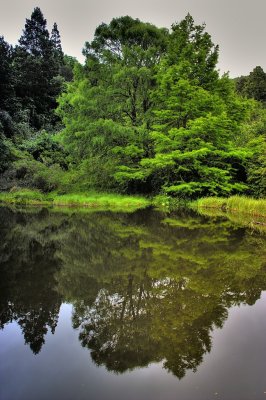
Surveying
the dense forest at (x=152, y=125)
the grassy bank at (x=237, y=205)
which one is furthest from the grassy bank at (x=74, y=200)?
the grassy bank at (x=237, y=205)

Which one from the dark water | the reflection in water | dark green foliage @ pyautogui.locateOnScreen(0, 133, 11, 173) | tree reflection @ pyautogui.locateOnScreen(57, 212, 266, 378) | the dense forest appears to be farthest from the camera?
dark green foliage @ pyautogui.locateOnScreen(0, 133, 11, 173)

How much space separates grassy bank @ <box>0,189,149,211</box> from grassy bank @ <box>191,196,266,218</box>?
3722mm

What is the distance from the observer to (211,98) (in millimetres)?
21828

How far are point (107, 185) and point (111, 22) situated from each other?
10959 millimetres

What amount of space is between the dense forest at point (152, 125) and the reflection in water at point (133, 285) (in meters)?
9.79

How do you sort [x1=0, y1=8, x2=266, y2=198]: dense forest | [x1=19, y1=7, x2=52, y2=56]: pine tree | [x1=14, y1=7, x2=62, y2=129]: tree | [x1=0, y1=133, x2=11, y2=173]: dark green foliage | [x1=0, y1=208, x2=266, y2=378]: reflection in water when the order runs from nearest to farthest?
[x1=0, y1=208, x2=266, y2=378]: reflection in water → [x1=0, y1=8, x2=266, y2=198]: dense forest → [x1=0, y1=133, x2=11, y2=173]: dark green foliage → [x1=14, y1=7, x2=62, y2=129]: tree → [x1=19, y1=7, x2=52, y2=56]: pine tree

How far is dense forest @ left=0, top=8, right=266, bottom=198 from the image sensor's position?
21828 mm

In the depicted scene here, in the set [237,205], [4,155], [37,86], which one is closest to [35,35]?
[37,86]

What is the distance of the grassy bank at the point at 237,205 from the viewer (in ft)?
54.2

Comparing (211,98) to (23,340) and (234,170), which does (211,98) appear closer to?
(234,170)

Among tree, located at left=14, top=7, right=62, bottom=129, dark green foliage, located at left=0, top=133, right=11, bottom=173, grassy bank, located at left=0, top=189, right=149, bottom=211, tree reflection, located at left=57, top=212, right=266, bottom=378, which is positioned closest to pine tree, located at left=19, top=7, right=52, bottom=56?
tree, located at left=14, top=7, right=62, bottom=129

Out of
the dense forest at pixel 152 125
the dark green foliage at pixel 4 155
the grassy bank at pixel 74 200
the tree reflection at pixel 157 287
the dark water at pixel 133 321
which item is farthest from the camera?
the dark green foliage at pixel 4 155

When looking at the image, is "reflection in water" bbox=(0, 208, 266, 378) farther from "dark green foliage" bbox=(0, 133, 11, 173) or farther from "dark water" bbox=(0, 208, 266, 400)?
"dark green foliage" bbox=(0, 133, 11, 173)

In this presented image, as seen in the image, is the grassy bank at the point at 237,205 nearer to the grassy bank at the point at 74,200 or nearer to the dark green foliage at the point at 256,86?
the grassy bank at the point at 74,200
